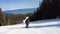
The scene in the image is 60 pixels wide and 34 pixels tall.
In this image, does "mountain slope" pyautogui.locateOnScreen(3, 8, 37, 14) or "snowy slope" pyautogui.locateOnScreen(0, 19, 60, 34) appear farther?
"mountain slope" pyautogui.locateOnScreen(3, 8, 37, 14)

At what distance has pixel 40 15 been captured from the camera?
1848 cm

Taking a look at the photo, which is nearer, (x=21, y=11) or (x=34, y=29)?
(x=34, y=29)

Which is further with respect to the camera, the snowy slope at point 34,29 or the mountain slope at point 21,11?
the mountain slope at point 21,11

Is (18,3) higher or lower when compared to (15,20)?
higher

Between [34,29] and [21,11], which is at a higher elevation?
[34,29]

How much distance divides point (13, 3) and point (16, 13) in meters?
1.52

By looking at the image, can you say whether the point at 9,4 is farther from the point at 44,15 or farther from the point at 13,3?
the point at 44,15

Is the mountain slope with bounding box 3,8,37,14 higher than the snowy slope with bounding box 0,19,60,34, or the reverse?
the snowy slope with bounding box 0,19,60,34

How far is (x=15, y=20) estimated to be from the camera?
17891 mm

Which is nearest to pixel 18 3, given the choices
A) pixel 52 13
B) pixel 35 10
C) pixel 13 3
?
pixel 13 3

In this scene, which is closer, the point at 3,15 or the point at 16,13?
the point at 3,15

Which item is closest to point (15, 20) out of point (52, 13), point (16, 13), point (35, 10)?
point (16, 13)

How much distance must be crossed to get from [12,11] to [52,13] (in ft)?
13.8

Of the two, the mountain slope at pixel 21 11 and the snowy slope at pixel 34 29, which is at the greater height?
the snowy slope at pixel 34 29
